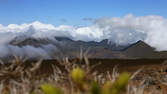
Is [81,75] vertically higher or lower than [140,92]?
higher

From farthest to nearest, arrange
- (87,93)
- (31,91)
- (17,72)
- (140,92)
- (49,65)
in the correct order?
(49,65) < (140,92) < (17,72) < (31,91) < (87,93)

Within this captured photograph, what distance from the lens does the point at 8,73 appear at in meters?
1.92

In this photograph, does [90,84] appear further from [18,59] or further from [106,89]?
[18,59]

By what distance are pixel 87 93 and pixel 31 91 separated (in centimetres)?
73

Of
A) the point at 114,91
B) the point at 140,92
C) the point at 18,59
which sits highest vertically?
the point at 18,59

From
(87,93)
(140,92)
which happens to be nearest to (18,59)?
(87,93)

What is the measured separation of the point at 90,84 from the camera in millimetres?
1343

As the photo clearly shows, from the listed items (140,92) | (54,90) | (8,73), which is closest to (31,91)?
(8,73)

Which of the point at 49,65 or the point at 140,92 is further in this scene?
the point at 49,65

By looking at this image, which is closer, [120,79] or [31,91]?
[120,79]

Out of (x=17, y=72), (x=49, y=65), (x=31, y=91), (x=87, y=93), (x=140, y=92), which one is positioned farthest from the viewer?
(x=49, y=65)

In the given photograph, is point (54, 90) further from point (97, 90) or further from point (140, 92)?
point (140, 92)

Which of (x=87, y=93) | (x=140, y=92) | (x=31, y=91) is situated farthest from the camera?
(x=140, y=92)

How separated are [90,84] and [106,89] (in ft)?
0.27
